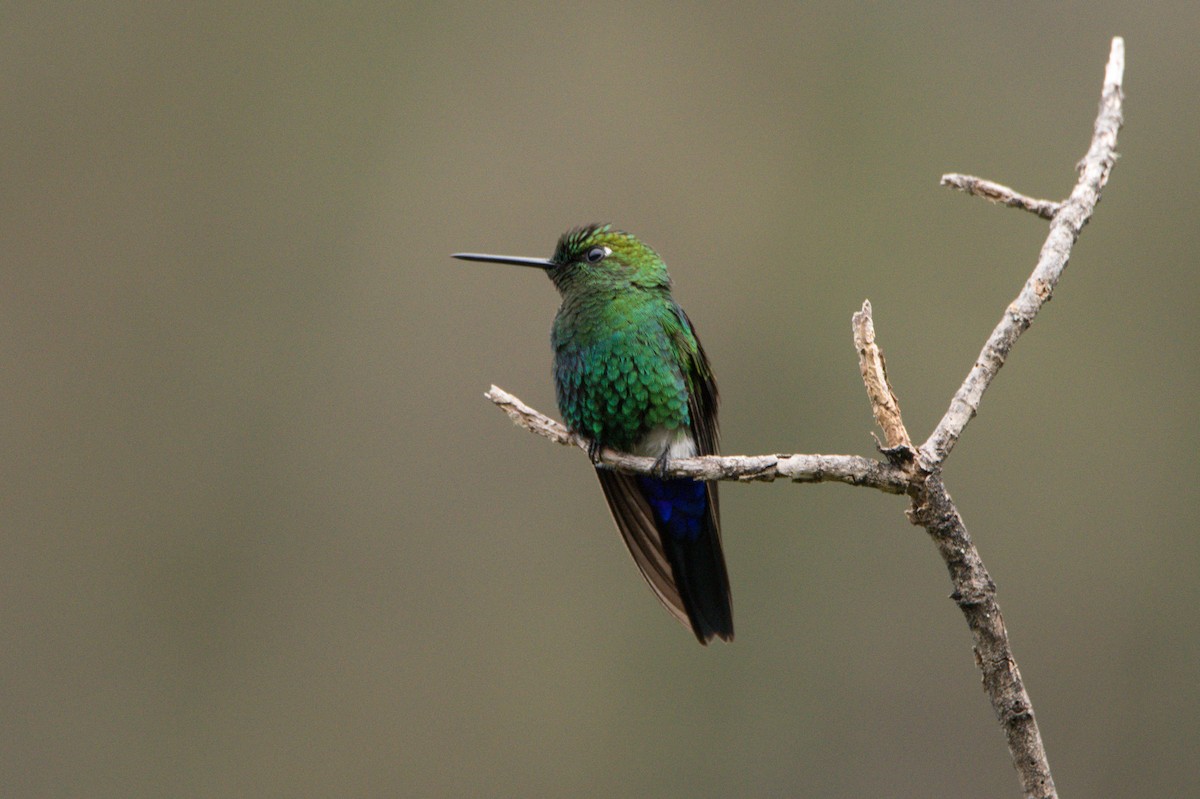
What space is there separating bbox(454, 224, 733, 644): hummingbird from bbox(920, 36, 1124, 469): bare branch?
1.42m

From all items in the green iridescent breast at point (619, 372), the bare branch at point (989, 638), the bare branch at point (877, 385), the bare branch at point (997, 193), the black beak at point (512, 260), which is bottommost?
the bare branch at point (989, 638)

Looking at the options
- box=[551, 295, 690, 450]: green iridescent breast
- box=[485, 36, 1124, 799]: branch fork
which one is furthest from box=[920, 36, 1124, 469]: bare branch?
box=[551, 295, 690, 450]: green iridescent breast

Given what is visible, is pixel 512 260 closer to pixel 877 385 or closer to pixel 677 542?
pixel 677 542

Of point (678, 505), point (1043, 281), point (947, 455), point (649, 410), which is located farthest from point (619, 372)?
point (947, 455)

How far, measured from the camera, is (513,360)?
290 inches

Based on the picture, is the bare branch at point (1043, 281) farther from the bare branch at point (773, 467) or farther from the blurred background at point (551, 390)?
the blurred background at point (551, 390)

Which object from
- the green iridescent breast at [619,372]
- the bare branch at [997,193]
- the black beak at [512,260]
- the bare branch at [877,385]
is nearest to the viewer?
the bare branch at [877,385]

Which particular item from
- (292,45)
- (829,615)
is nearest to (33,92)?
(292,45)

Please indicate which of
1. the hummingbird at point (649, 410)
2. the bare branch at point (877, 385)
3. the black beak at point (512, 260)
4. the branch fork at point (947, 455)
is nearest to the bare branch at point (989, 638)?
the branch fork at point (947, 455)

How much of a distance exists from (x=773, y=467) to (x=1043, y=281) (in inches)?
27.3

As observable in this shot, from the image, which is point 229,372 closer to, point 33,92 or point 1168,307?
point 33,92

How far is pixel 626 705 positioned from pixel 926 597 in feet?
6.25

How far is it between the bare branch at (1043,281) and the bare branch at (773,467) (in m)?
0.10

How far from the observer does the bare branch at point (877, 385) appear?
8.10 ft
